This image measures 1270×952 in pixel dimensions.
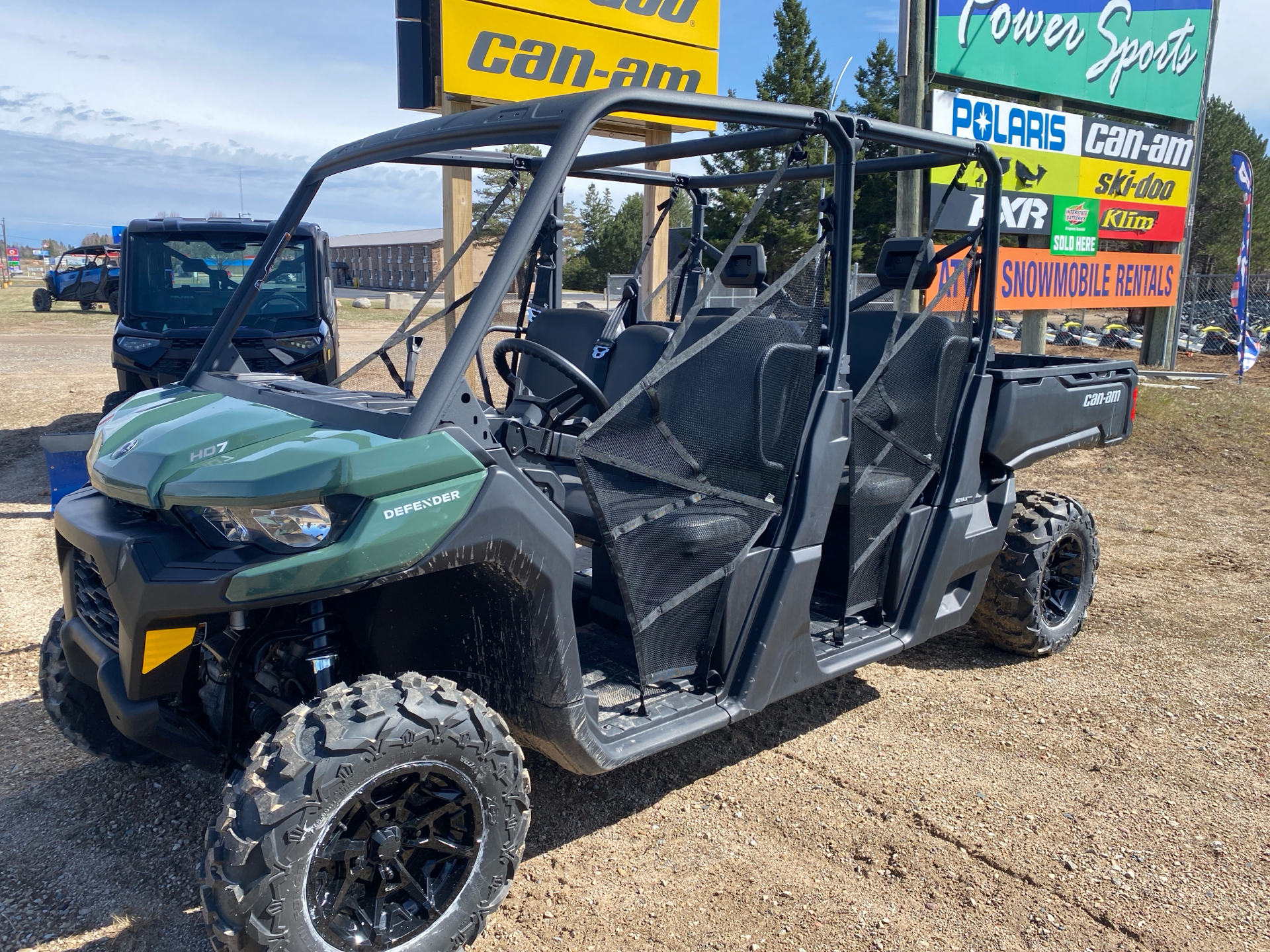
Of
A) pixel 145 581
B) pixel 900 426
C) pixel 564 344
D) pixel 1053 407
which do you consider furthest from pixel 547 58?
pixel 145 581

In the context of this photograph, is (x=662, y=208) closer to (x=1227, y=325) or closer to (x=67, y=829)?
(x=67, y=829)

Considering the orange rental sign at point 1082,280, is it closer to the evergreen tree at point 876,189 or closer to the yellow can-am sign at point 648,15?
the yellow can-am sign at point 648,15

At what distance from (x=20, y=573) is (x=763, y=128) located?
4.70m

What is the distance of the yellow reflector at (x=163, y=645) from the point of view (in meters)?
2.17

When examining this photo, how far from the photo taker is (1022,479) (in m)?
8.34

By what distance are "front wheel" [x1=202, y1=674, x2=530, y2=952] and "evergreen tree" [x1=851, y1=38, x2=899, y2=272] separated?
2649cm

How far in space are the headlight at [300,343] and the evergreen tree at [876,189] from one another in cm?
2154

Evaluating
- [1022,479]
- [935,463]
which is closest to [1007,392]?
[935,463]

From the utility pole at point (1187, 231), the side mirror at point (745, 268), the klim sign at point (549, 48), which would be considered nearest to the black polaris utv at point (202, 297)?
the klim sign at point (549, 48)

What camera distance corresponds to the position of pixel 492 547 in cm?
228

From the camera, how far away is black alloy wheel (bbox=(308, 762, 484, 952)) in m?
2.15

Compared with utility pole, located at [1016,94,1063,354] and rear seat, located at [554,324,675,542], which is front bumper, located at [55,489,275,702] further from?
utility pole, located at [1016,94,1063,354]

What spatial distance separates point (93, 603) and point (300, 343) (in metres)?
5.89

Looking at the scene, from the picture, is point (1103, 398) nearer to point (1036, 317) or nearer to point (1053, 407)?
point (1053, 407)
